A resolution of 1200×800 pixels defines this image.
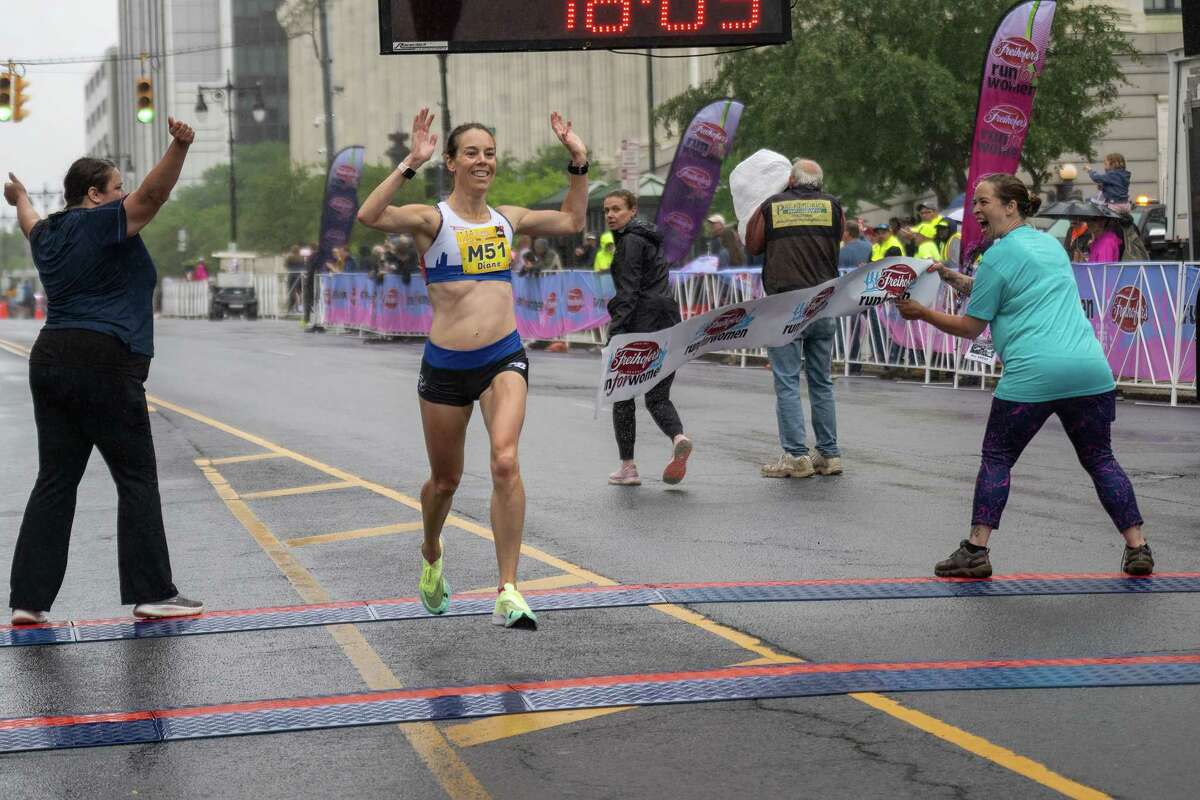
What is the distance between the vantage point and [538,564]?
28.5 feet

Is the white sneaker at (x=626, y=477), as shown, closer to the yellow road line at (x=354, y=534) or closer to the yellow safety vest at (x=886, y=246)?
the yellow road line at (x=354, y=534)

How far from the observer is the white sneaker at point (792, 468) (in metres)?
12.0

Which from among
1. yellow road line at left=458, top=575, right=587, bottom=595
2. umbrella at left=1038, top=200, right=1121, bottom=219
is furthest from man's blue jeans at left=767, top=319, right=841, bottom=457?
umbrella at left=1038, top=200, right=1121, bottom=219

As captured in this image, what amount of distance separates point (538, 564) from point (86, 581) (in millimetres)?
2092

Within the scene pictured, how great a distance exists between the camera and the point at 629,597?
25.4 feet

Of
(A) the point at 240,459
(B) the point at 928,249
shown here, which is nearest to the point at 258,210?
(B) the point at 928,249

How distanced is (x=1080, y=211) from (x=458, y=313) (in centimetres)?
1427

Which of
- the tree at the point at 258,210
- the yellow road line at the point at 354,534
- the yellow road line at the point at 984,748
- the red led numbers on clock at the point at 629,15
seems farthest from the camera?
the tree at the point at 258,210

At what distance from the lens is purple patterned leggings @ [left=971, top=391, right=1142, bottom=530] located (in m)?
8.05

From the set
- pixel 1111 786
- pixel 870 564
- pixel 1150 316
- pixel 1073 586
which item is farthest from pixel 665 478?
pixel 1150 316

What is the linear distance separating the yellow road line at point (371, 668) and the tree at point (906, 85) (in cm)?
2560

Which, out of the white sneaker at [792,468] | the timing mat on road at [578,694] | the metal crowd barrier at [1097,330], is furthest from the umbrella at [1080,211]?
the timing mat on road at [578,694]

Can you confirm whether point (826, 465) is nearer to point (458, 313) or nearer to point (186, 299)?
point (458, 313)

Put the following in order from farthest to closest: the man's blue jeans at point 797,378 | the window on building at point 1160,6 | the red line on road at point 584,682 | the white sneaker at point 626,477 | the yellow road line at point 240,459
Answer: the window on building at point 1160,6
the yellow road line at point 240,459
the man's blue jeans at point 797,378
the white sneaker at point 626,477
the red line on road at point 584,682
